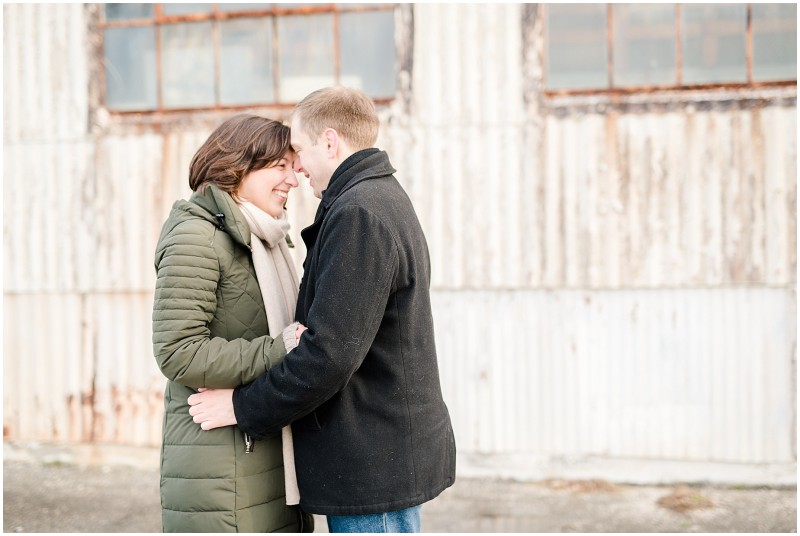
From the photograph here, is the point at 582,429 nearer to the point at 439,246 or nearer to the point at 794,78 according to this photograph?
the point at 439,246

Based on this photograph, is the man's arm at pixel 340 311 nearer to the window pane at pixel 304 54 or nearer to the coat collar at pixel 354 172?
the coat collar at pixel 354 172

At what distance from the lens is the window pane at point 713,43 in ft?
15.6

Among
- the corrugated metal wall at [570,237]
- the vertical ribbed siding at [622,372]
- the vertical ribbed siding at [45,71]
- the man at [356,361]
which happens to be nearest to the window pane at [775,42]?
the corrugated metal wall at [570,237]

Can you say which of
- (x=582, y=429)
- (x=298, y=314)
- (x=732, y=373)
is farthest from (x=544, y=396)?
(x=298, y=314)

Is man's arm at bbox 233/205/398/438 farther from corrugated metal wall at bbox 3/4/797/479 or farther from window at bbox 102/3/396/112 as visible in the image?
window at bbox 102/3/396/112

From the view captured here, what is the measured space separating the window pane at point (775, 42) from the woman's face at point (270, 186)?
3.50 meters

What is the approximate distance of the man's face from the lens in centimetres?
240

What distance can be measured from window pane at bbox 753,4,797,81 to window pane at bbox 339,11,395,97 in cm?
232

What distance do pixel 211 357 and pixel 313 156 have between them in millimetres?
707

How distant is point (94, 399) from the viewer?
529 cm

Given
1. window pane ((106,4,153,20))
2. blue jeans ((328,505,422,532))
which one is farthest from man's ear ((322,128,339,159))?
window pane ((106,4,153,20))

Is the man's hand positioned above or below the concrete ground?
above

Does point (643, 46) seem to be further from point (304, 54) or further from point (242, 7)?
point (242, 7)

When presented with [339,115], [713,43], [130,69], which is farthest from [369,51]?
[339,115]
